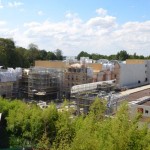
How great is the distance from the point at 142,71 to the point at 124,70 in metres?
5.59

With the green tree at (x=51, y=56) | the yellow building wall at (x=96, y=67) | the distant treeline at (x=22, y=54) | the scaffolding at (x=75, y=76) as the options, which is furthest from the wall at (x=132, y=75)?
the green tree at (x=51, y=56)

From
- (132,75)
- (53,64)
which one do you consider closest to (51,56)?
(53,64)

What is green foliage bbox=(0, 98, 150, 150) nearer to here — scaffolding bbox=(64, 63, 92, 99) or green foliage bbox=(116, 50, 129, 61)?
scaffolding bbox=(64, 63, 92, 99)

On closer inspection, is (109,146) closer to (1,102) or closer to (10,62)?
(1,102)

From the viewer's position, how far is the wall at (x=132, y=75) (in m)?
36.0

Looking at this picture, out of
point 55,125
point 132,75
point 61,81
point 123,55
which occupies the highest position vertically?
point 123,55

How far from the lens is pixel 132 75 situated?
38469 millimetres

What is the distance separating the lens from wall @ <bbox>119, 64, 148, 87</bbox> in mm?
35969

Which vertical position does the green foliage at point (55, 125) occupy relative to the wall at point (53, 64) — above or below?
below

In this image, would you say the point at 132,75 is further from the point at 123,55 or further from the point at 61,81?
the point at 123,55

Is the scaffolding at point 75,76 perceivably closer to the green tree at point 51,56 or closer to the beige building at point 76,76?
the beige building at point 76,76

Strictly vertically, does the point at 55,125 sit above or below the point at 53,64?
below

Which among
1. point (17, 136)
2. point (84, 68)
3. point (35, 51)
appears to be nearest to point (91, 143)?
point (17, 136)

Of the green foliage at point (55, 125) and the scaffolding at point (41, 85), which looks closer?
the green foliage at point (55, 125)
